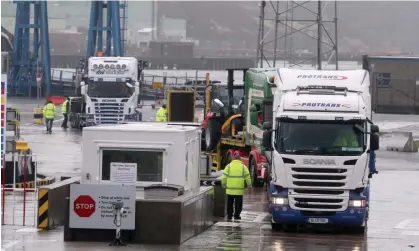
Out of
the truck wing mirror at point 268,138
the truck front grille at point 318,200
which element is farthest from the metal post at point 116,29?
the truck front grille at point 318,200

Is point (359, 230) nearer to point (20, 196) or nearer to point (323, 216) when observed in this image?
point (323, 216)

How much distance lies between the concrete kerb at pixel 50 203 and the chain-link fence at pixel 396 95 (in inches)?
2085

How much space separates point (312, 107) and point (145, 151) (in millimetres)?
3508

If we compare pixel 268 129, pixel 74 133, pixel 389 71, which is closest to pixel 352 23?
pixel 389 71

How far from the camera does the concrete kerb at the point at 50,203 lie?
21814 millimetres

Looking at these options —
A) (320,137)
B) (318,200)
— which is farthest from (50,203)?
(320,137)

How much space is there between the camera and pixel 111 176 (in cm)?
2228

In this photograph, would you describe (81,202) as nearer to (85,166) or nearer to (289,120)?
(85,166)

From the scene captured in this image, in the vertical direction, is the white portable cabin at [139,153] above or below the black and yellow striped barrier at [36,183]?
above

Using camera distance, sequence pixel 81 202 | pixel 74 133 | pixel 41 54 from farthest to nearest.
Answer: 1. pixel 41 54
2. pixel 74 133
3. pixel 81 202

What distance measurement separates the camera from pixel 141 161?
22266 millimetres

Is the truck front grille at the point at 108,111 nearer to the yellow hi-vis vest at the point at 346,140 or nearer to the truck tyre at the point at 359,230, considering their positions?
the truck tyre at the point at 359,230

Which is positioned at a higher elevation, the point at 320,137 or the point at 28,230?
the point at 320,137

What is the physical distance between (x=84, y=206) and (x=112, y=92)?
35597 millimetres
